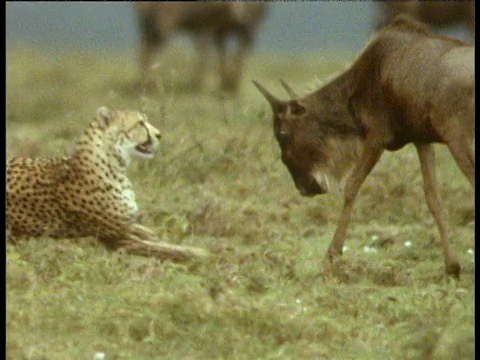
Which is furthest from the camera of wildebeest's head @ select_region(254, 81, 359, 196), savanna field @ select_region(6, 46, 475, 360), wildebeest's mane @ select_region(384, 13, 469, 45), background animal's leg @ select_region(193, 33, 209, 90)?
background animal's leg @ select_region(193, 33, 209, 90)

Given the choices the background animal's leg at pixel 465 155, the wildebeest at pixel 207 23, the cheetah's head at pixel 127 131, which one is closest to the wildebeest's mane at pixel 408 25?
the background animal's leg at pixel 465 155

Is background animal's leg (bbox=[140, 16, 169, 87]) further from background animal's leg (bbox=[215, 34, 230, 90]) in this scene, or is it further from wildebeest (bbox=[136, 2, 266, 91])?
background animal's leg (bbox=[215, 34, 230, 90])

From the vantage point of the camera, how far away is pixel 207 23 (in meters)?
15.6

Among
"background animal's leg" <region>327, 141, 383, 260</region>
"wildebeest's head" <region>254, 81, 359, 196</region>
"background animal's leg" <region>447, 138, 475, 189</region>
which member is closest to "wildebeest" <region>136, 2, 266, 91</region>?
"wildebeest's head" <region>254, 81, 359, 196</region>

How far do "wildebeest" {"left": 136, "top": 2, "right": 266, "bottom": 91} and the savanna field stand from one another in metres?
3.13

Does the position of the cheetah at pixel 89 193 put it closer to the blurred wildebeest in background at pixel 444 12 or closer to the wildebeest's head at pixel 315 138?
the wildebeest's head at pixel 315 138

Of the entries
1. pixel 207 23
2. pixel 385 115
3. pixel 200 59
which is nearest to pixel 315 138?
pixel 385 115

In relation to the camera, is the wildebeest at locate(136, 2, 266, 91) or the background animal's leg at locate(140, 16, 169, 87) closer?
the background animal's leg at locate(140, 16, 169, 87)

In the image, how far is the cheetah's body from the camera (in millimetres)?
8125

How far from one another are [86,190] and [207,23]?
7634 mm

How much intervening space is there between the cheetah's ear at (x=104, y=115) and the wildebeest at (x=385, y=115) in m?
0.77

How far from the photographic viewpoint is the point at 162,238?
8.41 meters

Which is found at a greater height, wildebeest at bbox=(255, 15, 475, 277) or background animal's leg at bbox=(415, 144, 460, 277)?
wildebeest at bbox=(255, 15, 475, 277)

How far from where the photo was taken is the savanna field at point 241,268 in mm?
6668
